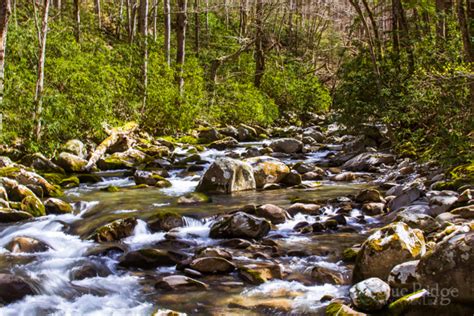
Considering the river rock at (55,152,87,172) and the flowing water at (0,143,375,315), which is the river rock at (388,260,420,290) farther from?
the river rock at (55,152,87,172)

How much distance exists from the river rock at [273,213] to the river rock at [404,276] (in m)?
3.24

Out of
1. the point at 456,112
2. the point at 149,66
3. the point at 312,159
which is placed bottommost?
the point at 312,159

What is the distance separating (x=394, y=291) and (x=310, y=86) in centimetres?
2364

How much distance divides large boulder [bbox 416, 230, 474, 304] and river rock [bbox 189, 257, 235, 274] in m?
2.24

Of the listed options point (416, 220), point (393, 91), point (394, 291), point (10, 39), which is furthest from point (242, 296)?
point (10, 39)

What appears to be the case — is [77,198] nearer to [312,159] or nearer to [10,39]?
[10,39]

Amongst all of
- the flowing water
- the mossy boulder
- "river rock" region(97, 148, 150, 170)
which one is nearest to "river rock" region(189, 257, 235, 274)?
the flowing water

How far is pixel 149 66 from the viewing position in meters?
17.9

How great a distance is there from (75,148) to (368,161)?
7894 millimetres

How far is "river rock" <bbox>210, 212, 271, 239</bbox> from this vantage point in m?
7.03

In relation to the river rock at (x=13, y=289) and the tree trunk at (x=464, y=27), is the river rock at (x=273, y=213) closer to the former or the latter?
the river rock at (x=13, y=289)

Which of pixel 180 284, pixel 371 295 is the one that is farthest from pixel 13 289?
pixel 371 295

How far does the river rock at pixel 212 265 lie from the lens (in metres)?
5.71

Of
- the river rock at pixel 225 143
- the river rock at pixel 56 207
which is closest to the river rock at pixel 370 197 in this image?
Result: the river rock at pixel 56 207
